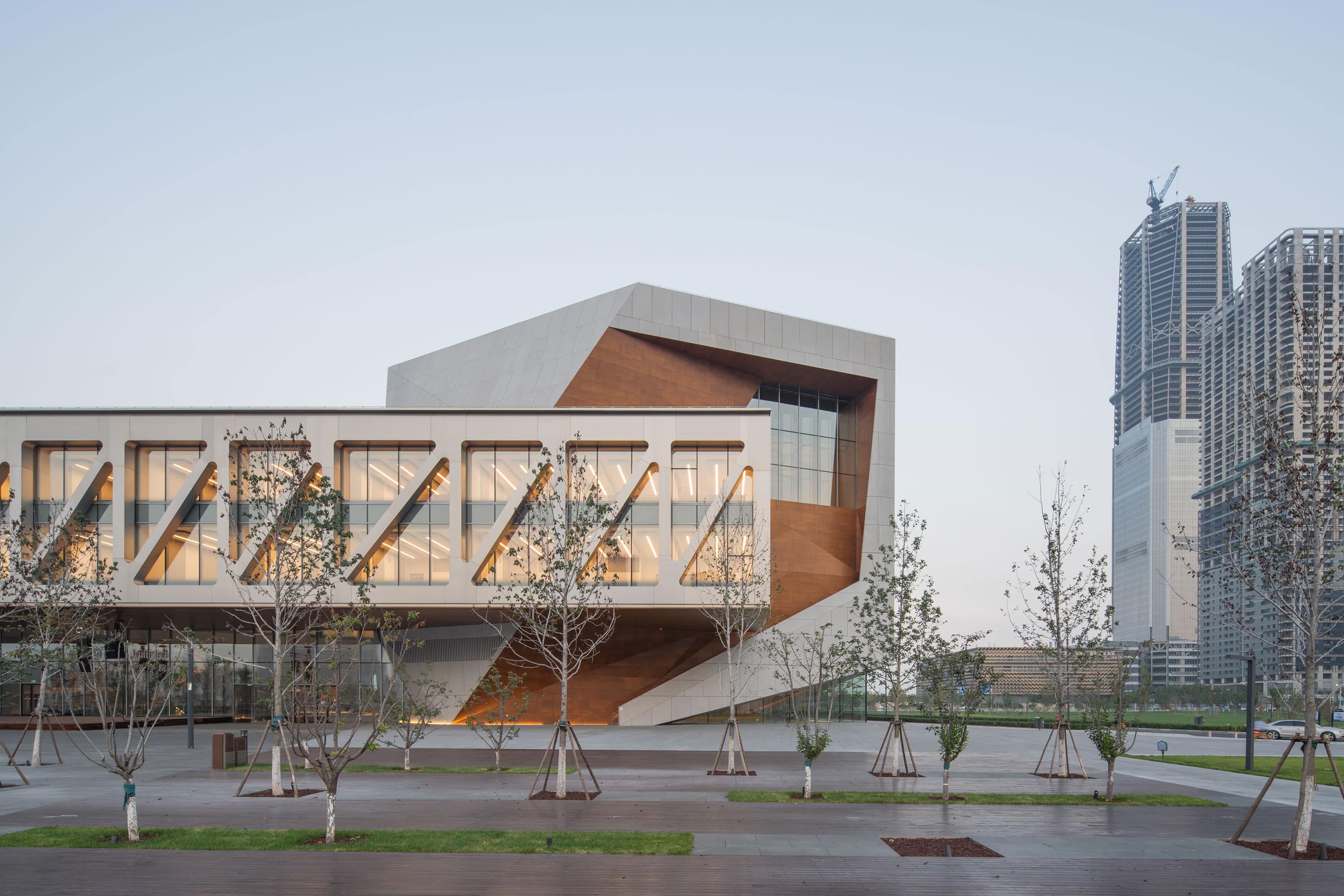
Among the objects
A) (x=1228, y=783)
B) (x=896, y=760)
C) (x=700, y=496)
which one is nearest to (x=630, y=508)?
(x=700, y=496)

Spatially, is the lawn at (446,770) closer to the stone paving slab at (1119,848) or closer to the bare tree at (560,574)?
the bare tree at (560,574)

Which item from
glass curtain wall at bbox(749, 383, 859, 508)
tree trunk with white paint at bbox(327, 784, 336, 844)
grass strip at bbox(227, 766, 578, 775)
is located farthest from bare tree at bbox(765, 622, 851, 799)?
tree trunk with white paint at bbox(327, 784, 336, 844)

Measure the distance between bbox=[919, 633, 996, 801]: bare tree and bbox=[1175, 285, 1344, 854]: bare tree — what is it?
6.60m

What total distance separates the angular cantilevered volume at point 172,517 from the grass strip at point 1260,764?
40.5 meters

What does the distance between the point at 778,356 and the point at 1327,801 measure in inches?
1433

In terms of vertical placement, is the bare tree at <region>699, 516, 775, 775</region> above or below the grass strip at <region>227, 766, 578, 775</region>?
above

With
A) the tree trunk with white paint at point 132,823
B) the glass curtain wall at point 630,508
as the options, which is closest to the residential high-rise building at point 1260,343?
the tree trunk with white paint at point 132,823

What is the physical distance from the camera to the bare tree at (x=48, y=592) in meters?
30.8

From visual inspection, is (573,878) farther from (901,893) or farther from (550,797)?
(550,797)

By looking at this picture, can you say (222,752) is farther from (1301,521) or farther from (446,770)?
(1301,521)

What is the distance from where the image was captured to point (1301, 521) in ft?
56.9

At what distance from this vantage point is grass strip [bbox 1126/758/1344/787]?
3010cm

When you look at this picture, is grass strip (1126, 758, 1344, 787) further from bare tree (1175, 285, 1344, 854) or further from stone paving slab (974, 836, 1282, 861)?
bare tree (1175, 285, 1344, 854)

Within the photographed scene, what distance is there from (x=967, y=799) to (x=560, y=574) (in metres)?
17.4
